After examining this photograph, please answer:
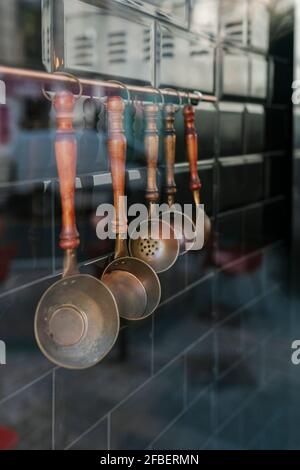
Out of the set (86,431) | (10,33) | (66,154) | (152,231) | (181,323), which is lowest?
(86,431)

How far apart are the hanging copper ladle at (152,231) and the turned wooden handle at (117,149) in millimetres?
121

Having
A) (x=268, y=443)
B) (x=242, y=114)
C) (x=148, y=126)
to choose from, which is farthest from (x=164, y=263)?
(x=268, y=443)

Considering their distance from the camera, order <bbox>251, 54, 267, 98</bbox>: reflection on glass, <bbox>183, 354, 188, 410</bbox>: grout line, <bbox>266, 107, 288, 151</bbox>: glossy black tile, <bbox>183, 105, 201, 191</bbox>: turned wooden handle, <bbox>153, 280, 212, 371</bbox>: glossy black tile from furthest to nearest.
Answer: <bbox>266, 107, 288, 151</bbox>: glossy black tile < <bbox>251, 54, 267, 98</bbox>: reflection on glass < <bbox>183, 354, 188, 410</bbox>: grout line < <bbox>153, 280, 212, 371</bbox>: glossy black tile < <bbox>183, 105, 201, 191</bbox>: turned wooden handle

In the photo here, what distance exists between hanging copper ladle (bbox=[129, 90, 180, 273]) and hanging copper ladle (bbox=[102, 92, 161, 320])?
2.9 inches

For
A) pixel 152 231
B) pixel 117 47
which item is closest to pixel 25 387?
pixel 152 231

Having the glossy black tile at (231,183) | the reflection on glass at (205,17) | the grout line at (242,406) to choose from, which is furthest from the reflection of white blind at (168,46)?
the grout line at (242,406)

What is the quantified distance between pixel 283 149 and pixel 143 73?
2.57ft

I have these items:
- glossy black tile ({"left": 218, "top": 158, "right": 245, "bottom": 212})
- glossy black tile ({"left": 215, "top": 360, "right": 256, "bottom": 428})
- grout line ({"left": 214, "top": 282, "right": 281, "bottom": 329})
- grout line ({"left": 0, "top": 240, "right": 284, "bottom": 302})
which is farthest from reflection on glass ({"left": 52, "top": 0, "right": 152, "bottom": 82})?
glossy black tile ({"left": 215, "top": 360, "right": 256, "bottom": 428})

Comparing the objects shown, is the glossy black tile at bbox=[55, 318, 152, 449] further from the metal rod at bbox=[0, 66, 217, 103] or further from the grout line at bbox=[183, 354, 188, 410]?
the metal rod at bbox=[0, 66, 217, 103]

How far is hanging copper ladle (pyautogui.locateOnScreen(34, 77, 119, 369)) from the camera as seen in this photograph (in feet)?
2.33

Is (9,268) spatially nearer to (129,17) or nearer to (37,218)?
(37,218)

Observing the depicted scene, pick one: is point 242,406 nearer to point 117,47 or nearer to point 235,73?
point 235,73

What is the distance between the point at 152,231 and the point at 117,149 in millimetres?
198

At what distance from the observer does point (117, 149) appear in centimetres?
82
